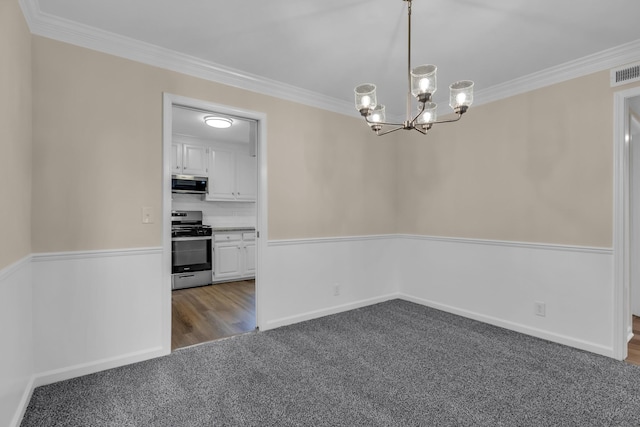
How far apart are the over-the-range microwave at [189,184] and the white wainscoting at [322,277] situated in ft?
9.06

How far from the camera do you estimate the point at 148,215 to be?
262 cm

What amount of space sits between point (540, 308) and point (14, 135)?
165 inches

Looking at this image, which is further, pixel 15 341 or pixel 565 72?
pixel 565 72

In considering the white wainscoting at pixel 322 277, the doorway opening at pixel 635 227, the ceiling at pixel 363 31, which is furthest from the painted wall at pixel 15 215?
the doorway opening at pixel 635 227

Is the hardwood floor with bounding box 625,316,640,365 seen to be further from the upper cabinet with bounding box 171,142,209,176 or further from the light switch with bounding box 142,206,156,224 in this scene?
the upper cabinet with bounding box 171,142,209,176

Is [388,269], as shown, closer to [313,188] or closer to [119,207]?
[313,188]

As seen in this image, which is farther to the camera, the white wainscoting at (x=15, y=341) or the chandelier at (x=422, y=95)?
the chandelier at (x=422, y=95)

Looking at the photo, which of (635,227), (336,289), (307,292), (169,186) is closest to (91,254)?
(169,186)

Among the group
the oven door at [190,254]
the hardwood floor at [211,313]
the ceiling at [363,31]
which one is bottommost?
the hardwood floor at [211,313]

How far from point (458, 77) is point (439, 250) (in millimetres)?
1944

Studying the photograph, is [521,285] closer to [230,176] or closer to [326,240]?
[326,240]

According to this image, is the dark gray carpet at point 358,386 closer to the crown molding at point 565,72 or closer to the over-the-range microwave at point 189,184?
the crown molding at point 565,72

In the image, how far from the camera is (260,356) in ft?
8.73

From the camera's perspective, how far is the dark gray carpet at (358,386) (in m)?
1.87
